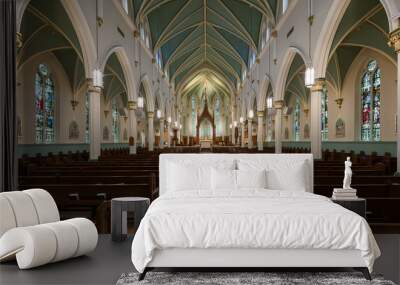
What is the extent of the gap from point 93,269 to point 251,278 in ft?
4.98

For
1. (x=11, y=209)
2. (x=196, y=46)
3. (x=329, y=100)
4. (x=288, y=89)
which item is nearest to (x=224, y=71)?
(x=196, y=46)

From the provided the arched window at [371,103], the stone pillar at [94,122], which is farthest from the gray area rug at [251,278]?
the arched window at [371,103]

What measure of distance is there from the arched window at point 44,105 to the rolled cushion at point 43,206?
1458 cm

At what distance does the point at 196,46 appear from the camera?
32562 mm

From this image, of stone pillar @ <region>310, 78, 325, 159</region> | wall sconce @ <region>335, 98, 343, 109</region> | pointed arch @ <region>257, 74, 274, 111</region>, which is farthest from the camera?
pointed arch @ <region>257, 74, 274, 111</region>

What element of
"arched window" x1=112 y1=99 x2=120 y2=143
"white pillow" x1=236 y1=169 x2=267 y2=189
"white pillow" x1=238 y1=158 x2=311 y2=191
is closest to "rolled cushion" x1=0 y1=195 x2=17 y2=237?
"white pillow" x1=236 y1=169 x2=267 y2=189

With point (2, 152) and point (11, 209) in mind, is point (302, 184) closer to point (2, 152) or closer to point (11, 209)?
point (11, 209)

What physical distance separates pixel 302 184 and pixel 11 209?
11.4 ft

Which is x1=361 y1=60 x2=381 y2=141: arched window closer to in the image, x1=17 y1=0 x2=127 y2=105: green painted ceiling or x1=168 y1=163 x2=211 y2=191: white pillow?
x1=17 y1=0 x2=127 y2=105: green painted ceiling

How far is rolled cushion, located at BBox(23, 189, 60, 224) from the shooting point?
13.4ft

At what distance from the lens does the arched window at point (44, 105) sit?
1791 cm

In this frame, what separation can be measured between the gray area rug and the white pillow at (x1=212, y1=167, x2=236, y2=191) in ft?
4.98

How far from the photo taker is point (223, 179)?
4.91m

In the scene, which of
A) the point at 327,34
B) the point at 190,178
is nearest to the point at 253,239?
the point at 190,178
